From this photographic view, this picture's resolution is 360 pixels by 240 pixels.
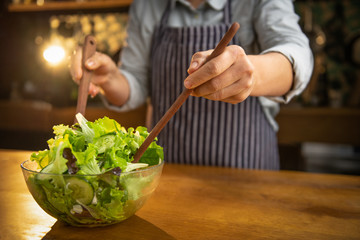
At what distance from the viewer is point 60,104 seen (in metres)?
3.46

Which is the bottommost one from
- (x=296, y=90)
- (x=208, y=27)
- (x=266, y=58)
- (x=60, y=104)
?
(x=60, y=104)

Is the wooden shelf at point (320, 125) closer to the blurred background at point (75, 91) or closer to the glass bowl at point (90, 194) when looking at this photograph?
the blurred background at point (75, 91)

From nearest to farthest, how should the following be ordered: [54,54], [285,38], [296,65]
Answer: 1. [296,65]
2. [285,38]
3. [54,54]

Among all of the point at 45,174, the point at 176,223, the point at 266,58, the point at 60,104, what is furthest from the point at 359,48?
the point at 45,174

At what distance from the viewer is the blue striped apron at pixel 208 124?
56.8 inches

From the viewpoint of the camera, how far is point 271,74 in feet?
3.41

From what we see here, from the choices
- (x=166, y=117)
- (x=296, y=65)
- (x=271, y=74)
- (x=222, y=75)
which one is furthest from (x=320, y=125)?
(x=166, y=117)

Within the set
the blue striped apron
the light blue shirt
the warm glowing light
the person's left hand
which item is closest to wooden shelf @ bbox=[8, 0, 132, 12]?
the warm glowing light

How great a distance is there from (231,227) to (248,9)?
102 cm

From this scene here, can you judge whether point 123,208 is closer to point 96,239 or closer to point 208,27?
point 96,239

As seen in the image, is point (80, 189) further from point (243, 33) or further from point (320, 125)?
point (320, 125)

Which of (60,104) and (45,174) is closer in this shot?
(45,174)

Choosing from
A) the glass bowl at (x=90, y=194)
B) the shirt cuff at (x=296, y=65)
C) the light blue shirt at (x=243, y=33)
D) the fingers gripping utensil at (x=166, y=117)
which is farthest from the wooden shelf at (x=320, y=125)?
the glass bowl at (x=90, y=194)

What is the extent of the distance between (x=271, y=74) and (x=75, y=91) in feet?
9.96
